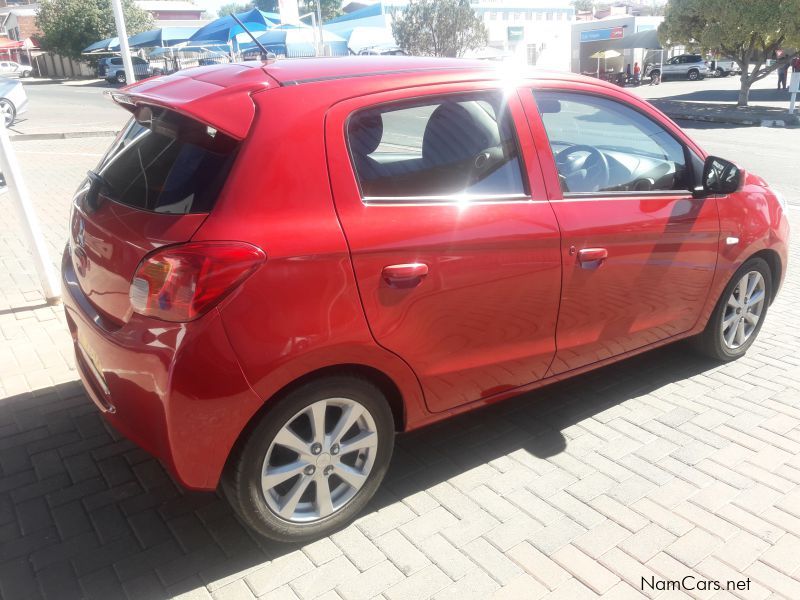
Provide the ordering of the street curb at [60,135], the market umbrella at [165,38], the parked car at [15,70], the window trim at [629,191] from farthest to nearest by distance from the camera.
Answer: the parked car at [15,70], the market umbrella at [165,38], the street curb at [60,135], the window trim at [629,191]

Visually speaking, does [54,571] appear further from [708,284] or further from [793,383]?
[793,383]

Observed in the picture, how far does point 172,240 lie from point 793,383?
3.63 meters

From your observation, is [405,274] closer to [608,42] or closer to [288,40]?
[288,40]

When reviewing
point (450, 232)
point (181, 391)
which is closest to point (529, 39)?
point (450, 232)

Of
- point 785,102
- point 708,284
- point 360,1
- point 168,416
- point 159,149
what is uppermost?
point 360,1

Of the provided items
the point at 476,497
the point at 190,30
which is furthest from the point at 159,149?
the point at 190,30

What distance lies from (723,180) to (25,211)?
461 cm

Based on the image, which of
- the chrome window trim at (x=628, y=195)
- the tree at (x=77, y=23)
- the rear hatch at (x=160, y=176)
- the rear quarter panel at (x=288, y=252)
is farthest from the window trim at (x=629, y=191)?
the tree at (x=77, y=23)

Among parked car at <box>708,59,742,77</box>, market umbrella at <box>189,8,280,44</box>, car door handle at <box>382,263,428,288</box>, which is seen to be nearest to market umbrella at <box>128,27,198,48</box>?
market umbrella at <box>189,8,280,44</box>

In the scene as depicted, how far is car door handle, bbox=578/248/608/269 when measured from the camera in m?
3.22

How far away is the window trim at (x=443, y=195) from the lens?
2662 mm

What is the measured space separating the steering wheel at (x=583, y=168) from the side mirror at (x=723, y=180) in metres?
0.62

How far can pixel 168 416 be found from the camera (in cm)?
238

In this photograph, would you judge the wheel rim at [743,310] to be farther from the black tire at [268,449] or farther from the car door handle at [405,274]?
the black tire at [268,449]
